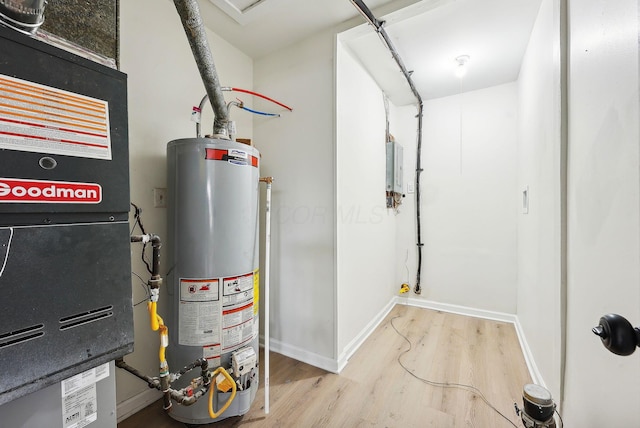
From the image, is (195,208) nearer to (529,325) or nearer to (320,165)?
(320,165)

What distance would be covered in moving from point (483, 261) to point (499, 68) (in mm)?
1962

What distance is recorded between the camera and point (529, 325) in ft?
6.70

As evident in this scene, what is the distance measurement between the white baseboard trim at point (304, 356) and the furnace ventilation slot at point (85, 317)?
1.59 m

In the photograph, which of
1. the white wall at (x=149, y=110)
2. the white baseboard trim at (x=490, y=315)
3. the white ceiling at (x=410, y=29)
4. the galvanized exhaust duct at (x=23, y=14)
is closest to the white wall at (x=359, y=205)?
the white ceiling at (x=410, y=29)

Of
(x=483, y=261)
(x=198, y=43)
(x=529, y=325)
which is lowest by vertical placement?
(x=529, y=325)

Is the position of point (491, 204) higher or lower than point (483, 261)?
higher

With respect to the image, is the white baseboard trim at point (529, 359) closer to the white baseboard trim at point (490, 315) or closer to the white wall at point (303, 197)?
the white baseboard trim at point (490, 315)

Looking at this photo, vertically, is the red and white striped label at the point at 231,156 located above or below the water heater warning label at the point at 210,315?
above

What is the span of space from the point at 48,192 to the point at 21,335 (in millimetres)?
309

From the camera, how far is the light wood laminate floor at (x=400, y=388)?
1454 mm

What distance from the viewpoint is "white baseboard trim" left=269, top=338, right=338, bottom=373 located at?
1906 mm

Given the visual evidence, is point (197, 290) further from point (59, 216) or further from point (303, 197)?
point (303, 197)

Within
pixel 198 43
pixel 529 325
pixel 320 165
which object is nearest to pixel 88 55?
pixel 198 43

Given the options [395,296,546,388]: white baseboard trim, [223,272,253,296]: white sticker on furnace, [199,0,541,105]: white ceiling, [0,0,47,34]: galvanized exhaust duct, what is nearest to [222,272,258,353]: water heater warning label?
[223,272,253,296]: white sticker on furnace
